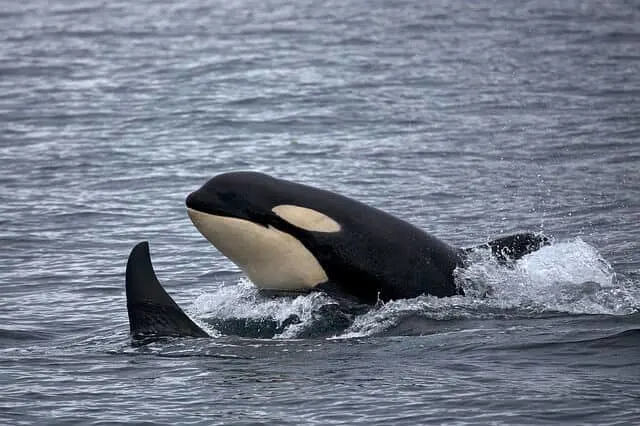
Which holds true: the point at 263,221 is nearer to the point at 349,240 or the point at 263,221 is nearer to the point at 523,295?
the point at 349,240

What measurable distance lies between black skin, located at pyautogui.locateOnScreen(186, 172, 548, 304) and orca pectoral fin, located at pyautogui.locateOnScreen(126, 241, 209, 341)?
3.45 ft

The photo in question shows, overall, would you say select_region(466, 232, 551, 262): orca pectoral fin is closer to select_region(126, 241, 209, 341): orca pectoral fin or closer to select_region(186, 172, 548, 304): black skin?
select_region(186, 172, 548, 304): black skin

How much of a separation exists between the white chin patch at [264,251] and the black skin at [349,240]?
8cm

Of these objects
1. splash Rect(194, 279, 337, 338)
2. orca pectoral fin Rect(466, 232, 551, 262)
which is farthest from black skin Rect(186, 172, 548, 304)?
orca pectoral fin Rect(466, 232, 551, 262)

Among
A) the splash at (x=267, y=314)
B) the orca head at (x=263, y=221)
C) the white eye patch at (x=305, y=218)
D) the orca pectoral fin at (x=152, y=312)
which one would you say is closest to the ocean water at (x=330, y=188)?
the splash at (x=267, y=314)

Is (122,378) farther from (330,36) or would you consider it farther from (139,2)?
(139,2)

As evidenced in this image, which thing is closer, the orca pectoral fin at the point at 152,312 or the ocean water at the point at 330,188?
the ocean water at the point at 330,188

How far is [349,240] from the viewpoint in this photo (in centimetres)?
1532

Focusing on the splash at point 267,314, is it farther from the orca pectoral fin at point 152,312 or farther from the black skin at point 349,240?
the orca pectoral fin at point 152,312

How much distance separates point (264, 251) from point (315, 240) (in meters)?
0.60

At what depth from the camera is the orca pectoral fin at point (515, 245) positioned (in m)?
16.4

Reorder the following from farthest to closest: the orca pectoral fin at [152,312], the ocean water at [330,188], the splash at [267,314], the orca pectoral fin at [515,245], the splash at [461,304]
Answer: the orca pectoral fin at [515,245], the splash at [267,314], the splash at [461,304], the orca pectoral fin at [152,312], the ocean water at [330,188]

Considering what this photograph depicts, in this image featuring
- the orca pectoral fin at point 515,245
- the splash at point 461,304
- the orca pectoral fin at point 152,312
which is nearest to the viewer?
the orca pectoral fin at point 152,312

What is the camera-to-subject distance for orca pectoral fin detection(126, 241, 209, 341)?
14750mm
